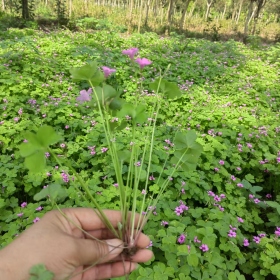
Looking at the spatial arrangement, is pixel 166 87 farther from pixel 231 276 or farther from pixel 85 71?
pixel 231 276

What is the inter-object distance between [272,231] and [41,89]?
372 centimetres

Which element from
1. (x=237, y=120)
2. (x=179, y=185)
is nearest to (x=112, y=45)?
(x=237, y=120)

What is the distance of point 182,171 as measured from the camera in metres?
2.57

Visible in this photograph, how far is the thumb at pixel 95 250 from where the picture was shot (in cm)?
103

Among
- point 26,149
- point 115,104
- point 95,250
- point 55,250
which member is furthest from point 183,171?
point 26,149

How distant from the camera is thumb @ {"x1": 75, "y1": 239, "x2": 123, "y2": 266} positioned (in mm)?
1032

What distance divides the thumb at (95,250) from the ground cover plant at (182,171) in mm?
298

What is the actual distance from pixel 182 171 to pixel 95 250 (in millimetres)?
1639

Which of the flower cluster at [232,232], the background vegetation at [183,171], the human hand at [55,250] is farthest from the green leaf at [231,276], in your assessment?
the human hand at [55,250]

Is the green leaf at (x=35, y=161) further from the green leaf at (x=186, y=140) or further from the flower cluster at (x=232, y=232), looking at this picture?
the flower cluster at (x=232, y=232)

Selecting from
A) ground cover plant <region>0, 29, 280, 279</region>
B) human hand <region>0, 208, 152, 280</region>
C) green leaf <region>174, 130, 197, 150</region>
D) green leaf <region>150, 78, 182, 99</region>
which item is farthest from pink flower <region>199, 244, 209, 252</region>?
green leaf <region>150, 78, 182, 99</region>

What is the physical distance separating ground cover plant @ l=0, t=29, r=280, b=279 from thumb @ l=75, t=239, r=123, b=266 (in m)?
0.30

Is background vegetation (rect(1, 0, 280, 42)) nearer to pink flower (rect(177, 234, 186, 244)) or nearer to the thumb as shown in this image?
pink flower (rect(177, 234, 186, 244))

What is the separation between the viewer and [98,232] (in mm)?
1340
